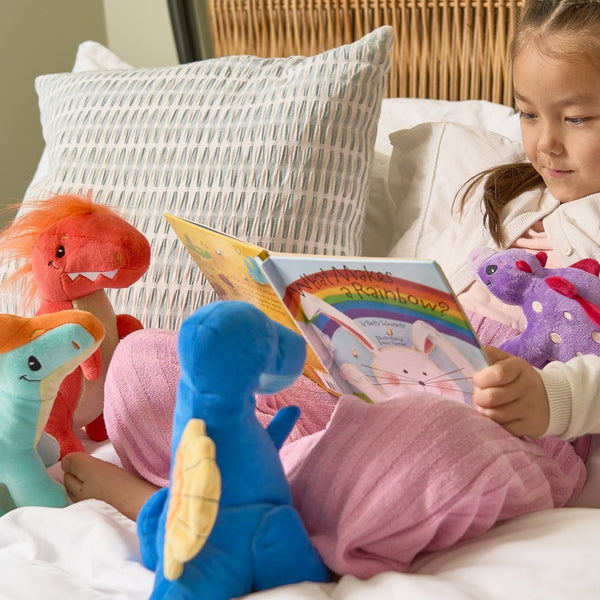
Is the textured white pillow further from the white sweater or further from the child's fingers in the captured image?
the child's fingers

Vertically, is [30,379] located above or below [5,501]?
above

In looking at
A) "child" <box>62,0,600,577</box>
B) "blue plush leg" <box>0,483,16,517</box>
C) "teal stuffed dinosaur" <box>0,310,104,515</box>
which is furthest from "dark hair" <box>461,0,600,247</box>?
"blue plush leg" <box>0,483,16,517</box>

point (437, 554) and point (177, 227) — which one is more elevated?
point (177, 227)

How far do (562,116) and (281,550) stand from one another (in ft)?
1.90

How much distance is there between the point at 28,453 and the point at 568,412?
1.78ft

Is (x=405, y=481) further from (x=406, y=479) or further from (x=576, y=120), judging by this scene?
(x=576, y=120)

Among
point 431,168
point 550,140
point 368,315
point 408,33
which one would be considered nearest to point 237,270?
point 368,315

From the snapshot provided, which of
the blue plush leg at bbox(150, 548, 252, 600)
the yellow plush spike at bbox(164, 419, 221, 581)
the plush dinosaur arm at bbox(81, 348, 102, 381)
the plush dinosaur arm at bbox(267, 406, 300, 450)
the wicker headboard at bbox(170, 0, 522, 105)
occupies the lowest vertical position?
the blue plush leg at bbox(150, 548, 252, 600)

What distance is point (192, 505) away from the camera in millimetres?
576

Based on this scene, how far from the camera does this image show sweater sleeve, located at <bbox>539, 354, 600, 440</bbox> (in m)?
0.73

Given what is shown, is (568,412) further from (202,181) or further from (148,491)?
(202,181)

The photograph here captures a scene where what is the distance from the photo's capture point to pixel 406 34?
154 centimetres

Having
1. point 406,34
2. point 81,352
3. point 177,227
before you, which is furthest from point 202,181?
point 406,34

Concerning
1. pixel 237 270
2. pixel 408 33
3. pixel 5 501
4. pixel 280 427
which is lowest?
pixel 5 501
